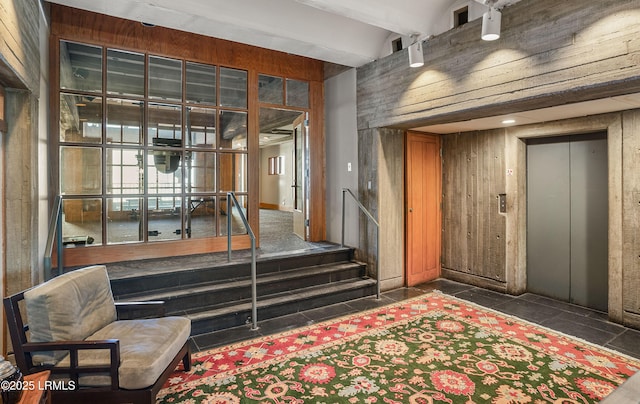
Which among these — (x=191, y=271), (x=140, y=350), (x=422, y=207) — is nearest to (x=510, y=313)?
(x=422, y=207)

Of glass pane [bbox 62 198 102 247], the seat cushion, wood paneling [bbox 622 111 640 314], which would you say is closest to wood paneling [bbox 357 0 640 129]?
wood paneling [bbox 622 111 640 314]

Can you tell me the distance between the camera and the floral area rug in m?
2.44

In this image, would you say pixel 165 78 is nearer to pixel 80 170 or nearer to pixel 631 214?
pixel 80 170

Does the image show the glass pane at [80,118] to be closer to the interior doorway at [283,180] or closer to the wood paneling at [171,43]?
the wood paneling at [171,43]

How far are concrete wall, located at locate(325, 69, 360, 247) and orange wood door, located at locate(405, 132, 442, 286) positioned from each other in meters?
0.77

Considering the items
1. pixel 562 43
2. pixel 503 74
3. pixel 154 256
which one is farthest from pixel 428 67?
pixel 154 256

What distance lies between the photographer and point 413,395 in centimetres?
244

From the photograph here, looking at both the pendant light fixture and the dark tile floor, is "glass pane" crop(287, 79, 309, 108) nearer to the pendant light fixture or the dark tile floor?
the pendant light fixture

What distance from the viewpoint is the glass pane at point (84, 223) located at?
13.2ft

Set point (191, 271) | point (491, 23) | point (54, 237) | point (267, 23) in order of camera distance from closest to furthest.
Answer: point (491, 23), point (54, 237), point (267, 23), point (191, 271)

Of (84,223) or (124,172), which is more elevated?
(124,172)

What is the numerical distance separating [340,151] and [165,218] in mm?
2665

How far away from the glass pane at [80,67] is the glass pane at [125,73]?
0.36 feet

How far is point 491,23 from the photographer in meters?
2.97
